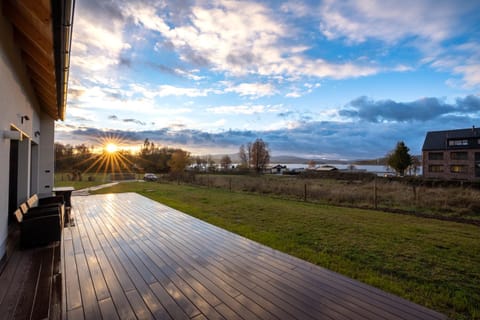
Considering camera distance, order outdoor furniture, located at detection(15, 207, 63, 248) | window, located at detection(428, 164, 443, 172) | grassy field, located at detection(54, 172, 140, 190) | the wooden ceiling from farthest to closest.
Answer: window, located at detection(428, 164, 443, 172) < grassy field, located at detection(54, 172, 140, 190) < outdoor furniture, located at detection(15, 207, 63, 248) < the wooden ceiling

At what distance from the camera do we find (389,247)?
143 inches

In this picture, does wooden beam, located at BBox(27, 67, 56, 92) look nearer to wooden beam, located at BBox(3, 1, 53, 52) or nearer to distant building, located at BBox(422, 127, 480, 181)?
wooden beam, located at BBox(3, 1, 53, 52)

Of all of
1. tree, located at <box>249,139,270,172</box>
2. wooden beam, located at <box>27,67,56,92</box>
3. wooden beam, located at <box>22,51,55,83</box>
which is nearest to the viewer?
wooden beam, located at <box>22,51,55,83</box>

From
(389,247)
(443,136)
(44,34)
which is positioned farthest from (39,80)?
(443,136)

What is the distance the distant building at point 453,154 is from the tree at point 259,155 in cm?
2178

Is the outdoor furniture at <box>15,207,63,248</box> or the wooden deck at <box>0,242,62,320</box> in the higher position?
the outdoor furniture at <box>15,207,63,248</box>

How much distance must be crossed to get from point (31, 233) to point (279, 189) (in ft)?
30.9

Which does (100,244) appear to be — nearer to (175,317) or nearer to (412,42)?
(175,317)

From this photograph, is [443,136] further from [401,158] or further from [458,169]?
[401,158]

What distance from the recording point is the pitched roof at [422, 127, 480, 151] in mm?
23188

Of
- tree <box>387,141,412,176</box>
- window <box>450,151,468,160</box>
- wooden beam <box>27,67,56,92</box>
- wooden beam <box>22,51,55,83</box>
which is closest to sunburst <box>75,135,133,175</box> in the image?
wooden beam <box>27,67,56,92</box>

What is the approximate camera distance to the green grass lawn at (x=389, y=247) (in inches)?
89.4

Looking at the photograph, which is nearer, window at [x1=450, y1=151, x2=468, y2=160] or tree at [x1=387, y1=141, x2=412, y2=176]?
window at [x1=450, y1=151, x2=468, y2=160]

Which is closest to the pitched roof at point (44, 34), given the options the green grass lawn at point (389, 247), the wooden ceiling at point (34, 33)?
the wooden ceiling at point (34, 33)
